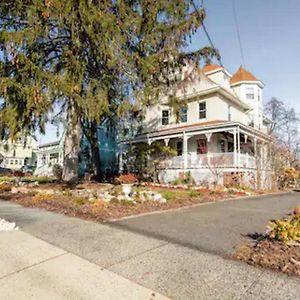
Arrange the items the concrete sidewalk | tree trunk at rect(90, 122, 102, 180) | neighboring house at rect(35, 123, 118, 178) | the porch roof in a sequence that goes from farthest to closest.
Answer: neighboring house at rect(35, 123, 118, 178)
the porch roof
tree trunk at rect(90, 122, 102, 180)
the concrete sidewalk

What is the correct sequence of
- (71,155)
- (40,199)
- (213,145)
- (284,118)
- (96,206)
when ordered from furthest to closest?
(284,118)
(213,145)
(71,155)
(40,199)
(96,206)

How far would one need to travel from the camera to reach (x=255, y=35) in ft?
39.1

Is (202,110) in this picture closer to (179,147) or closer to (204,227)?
(179,147)

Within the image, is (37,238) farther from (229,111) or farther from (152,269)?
(229,111)

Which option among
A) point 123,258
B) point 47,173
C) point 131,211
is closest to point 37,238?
point 123,258

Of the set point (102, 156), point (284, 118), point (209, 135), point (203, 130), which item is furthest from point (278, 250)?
point (284, 118)

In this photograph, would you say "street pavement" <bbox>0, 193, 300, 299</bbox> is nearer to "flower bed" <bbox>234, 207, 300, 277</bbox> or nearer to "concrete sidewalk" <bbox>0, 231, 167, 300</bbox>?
"concrete sidewalk" <bbox>0, 231, 167, 300</bbox>

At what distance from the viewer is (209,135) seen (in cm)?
1997

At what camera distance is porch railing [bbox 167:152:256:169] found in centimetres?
1907

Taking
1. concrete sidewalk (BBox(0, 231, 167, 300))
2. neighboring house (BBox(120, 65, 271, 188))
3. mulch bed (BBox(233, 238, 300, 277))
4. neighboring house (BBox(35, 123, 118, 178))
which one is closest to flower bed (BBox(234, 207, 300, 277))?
mulch bed (BBox(233, 238, 300, 277))

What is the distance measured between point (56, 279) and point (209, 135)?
17316 mm

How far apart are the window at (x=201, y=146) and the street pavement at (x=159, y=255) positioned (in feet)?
47.2

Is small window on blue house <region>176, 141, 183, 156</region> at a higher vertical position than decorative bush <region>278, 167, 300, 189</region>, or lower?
higher

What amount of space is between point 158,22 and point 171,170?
35.9ft
